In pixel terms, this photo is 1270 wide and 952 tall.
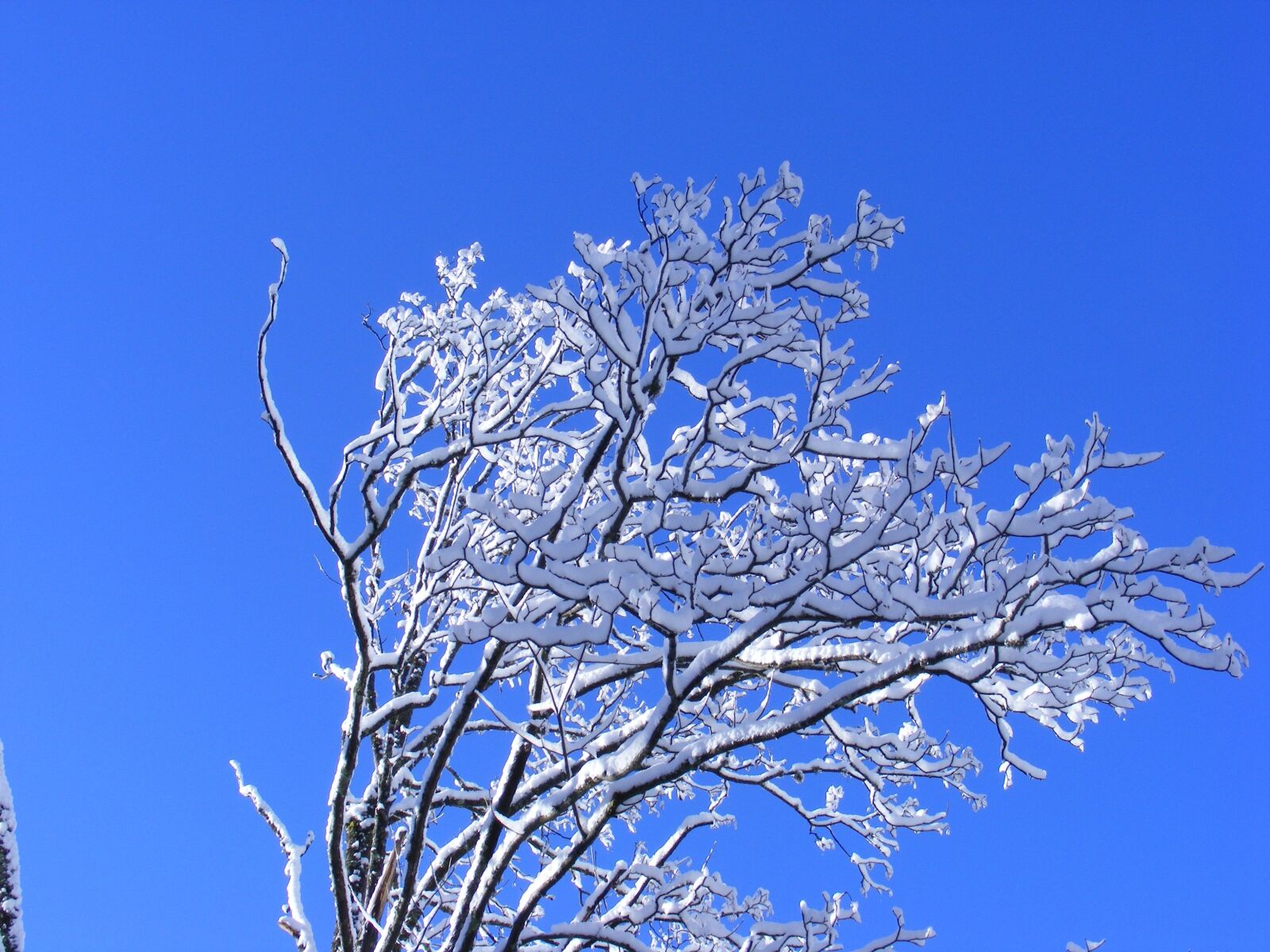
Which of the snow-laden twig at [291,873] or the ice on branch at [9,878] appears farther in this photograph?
the snow-laden twig at [291,873]

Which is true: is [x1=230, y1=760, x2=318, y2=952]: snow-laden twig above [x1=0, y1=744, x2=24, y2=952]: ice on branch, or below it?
above

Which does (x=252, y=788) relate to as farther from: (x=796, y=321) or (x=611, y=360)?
(x=796, y=321)

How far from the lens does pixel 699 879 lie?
4957 mm

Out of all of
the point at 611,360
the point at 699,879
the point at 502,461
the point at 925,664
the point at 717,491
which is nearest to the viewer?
the point at 925,664

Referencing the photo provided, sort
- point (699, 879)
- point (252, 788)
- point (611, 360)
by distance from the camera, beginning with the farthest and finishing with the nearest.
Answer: point (252, 788)
point (699, 879)
point (611, 360)

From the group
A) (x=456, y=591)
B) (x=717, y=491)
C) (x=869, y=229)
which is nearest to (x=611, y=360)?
(x=717, y=491)

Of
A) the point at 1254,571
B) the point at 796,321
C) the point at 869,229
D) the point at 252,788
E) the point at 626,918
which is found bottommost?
the point at 626,918

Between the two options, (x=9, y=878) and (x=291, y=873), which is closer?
(x=9, y=878)

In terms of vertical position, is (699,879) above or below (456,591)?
below

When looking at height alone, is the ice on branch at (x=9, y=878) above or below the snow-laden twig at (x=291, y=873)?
below

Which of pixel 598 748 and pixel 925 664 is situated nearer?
pixel 925 664

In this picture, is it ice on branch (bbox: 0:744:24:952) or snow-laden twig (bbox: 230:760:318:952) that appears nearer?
ice on branch (bbox: 0:744:24:952)

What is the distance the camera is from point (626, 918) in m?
5.23

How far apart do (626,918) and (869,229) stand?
155 inches
